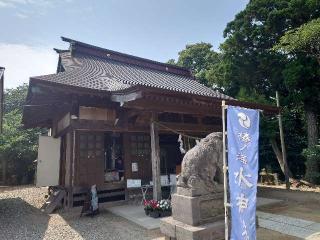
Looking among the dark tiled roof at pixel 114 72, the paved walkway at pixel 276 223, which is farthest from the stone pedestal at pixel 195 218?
the dark tiled roof at pixel 114 72

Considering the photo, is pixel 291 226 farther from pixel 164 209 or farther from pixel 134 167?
pixel 134 167

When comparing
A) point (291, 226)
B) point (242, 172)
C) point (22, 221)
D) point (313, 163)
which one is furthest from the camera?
point (313, 163)

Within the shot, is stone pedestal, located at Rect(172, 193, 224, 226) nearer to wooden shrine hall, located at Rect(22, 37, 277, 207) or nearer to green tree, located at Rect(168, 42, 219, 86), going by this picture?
wooden shrine hall, located at Rect(22, 37, 277, 207)

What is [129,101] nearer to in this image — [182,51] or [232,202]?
[232,202]

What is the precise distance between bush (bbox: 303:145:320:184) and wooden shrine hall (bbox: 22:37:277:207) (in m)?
6.51


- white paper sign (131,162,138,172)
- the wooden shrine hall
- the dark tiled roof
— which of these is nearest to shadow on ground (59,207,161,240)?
the wooden shrine hall

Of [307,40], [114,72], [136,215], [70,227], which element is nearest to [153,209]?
[136,215]

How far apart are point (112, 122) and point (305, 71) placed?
12.2 meters

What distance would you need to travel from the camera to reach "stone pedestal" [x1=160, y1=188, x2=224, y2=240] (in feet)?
15.6

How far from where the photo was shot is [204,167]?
5.24 meters

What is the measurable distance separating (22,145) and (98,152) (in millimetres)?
12344

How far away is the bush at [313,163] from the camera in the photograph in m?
14.5

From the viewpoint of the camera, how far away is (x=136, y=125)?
9.84m

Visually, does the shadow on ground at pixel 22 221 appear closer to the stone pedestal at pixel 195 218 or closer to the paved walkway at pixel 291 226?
the stone pedestal at pixel 195 218
